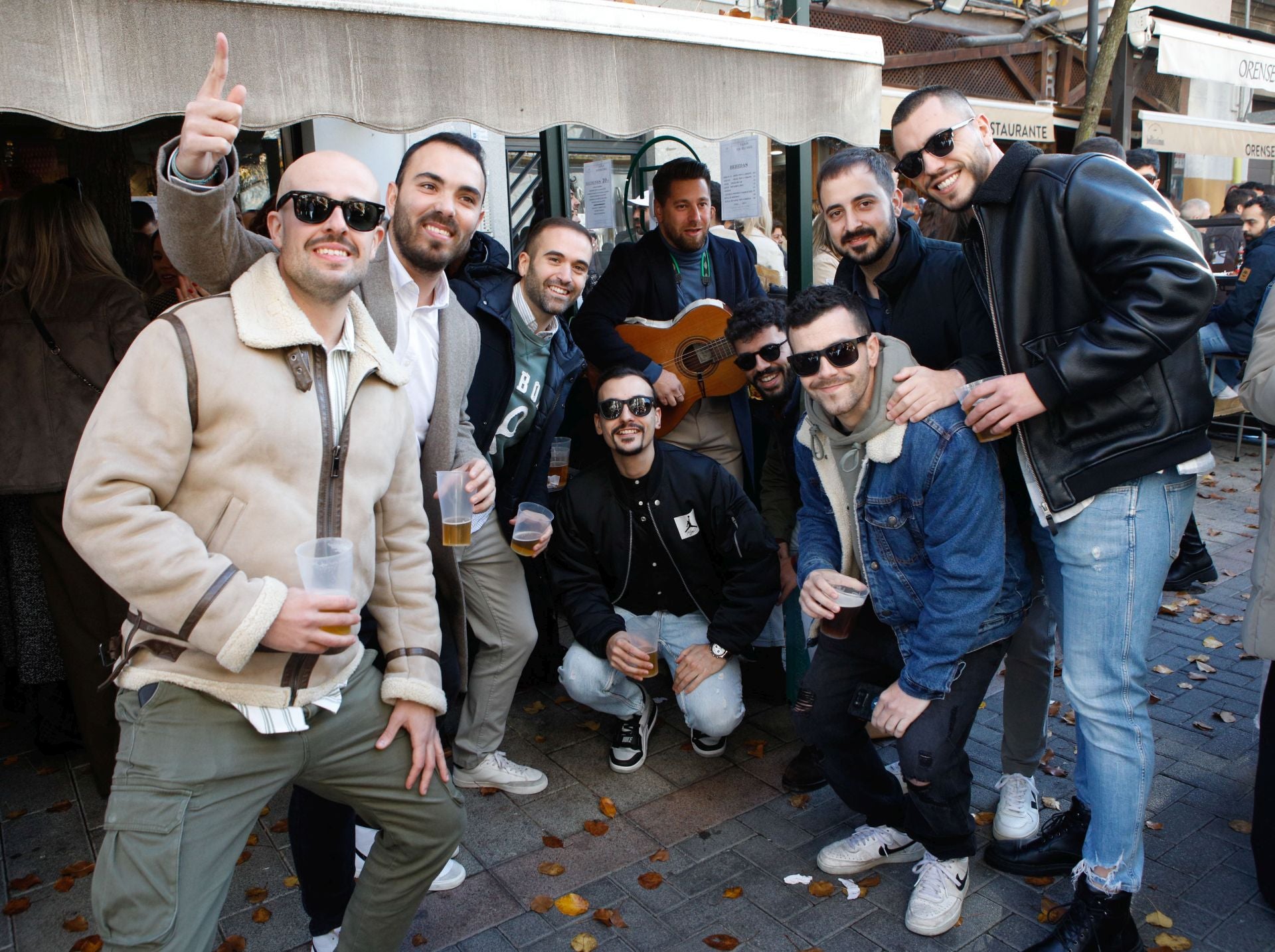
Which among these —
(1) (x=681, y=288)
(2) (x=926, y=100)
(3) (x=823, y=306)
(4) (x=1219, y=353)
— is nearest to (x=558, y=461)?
(1) (x=681, y=288)

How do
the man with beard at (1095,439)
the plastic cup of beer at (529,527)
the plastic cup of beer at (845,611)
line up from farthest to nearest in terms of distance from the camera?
1. the plastic cup of beer at (529,527)
2. the plastic cup of beer at (845,611)
3. the man with beard at (1095,439)

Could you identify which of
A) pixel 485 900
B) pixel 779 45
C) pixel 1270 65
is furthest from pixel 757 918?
pixel 1270 65

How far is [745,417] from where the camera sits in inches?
178

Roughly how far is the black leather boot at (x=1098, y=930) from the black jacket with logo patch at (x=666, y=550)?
4.92 ft

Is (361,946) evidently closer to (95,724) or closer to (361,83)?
(95,724)

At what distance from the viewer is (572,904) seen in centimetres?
311

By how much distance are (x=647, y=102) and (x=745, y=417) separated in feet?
5.14

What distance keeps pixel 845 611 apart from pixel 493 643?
1.43 meters

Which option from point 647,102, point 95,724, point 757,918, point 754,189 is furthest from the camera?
point 754,189

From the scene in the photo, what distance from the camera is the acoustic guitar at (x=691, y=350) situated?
14.6ft

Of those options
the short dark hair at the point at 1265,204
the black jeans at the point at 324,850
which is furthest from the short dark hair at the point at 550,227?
the short dark hair at the point at 1265,204

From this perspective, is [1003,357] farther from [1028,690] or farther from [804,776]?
[804,776]

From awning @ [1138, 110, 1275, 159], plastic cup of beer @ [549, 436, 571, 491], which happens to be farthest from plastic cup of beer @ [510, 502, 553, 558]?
awning @ [1138, 110, 1275, 159]

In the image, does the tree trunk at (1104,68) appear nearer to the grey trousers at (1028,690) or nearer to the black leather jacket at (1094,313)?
the grey trousers at (1028,690)
